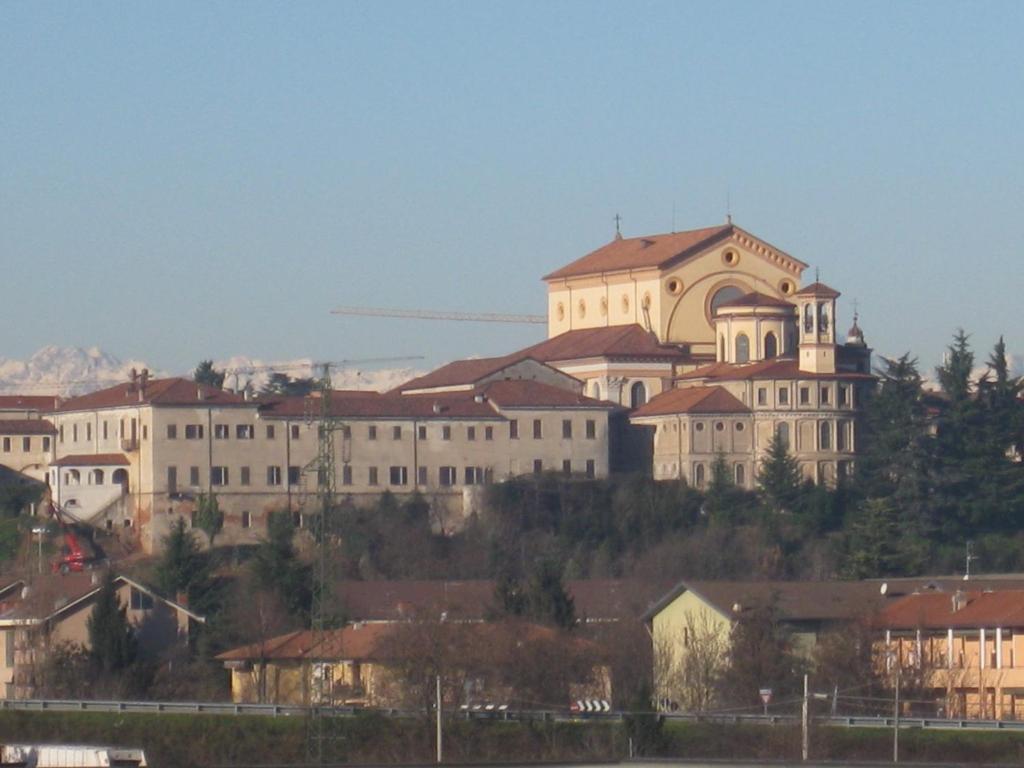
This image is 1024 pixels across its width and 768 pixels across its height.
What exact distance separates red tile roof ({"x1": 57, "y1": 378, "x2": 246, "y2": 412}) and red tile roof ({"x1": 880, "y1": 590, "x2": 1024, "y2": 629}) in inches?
1362

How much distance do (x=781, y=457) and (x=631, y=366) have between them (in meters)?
9.80

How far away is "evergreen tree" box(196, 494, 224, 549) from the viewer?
99750 mm

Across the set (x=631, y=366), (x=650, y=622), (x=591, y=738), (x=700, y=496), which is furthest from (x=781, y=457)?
(x=591, y=738)

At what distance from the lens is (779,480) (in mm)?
102438

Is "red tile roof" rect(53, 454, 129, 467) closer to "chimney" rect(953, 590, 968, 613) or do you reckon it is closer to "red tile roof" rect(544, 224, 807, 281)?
"red tile roof" rect(544, 224, 807, 281)

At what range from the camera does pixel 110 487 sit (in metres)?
103

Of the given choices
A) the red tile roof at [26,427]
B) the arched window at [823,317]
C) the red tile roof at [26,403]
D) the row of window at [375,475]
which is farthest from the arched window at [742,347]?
the red tile roof at [26,403]

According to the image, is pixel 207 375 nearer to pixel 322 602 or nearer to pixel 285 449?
pixel 285 449

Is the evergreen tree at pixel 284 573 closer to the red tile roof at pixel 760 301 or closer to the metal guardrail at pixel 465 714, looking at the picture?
the metal guardrail at pixel 465 714

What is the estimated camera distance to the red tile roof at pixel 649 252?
4498 inches

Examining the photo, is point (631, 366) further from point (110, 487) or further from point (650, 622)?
point (650, 622)

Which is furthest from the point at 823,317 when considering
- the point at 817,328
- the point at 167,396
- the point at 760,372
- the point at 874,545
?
the point at 167,396

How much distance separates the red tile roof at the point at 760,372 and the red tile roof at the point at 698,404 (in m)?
0.82

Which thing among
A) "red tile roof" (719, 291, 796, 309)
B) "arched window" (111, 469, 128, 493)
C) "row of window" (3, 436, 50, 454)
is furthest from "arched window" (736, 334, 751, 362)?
"row of window" (3, 436, 50, 454)
